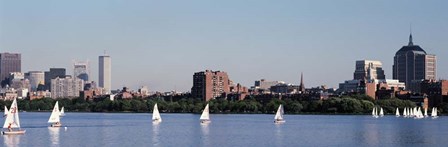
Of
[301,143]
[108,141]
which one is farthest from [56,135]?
[301,143]

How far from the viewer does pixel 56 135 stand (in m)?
93.5

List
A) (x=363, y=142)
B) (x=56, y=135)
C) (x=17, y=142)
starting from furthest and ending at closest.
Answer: (x=56, y=135)
(x=363, y=142)
(x=17, y=142)

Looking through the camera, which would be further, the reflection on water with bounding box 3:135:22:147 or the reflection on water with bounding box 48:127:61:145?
the reflection on water with bounding box 48:127:61:145

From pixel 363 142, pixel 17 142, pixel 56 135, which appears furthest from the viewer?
pixel 56 135

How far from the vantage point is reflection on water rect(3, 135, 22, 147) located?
78.0 meters

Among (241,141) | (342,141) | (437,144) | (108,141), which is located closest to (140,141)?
(108,141)

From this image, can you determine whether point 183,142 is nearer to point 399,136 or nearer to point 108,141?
point 108,141

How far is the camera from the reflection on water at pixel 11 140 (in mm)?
78012

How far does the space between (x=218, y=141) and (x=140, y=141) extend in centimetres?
685

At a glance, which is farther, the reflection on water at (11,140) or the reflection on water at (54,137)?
the reflection on water at (54,137)

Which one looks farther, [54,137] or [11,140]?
[54,137]

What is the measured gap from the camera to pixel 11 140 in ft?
271

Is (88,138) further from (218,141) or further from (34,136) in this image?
(218,141)

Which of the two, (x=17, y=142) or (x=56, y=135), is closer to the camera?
(x=17, y=142)
